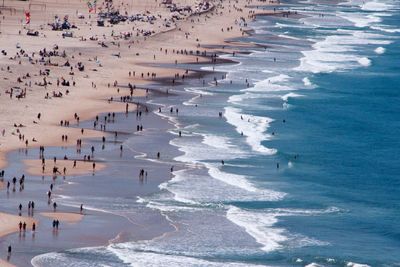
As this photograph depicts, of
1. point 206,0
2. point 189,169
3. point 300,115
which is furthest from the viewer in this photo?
point 206,0

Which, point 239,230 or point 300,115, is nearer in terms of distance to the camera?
point 239,230

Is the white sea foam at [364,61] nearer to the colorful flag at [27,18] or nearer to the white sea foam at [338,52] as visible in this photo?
the white sea foam at [338,52]

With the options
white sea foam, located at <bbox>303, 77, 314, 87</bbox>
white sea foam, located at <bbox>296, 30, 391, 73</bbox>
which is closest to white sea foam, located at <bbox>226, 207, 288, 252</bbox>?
white sea foam, located at <bbox>303, 77, 314, 87</bbox>

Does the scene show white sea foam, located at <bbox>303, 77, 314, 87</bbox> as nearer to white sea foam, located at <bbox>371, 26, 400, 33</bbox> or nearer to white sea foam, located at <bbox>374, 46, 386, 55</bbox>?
white sea foam, located at <bbox>374, 46, 386, 55</bbox>

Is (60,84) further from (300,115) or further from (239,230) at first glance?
(239,230)

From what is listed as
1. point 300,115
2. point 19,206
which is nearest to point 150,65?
point 300,115

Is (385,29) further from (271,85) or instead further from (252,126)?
(252,126)
